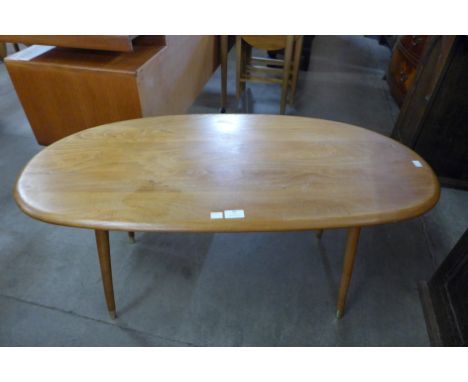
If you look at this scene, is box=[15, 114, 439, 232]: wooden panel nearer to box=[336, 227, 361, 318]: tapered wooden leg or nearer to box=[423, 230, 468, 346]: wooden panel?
box=[336, 227, 361, 318]: tapered wooden leg

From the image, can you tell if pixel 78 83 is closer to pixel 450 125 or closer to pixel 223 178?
pixel 223 178

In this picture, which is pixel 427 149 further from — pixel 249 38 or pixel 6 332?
pixel 6 332

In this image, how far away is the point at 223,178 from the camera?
38.6 inches

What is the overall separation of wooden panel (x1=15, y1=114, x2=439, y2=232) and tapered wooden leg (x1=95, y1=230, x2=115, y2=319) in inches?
7.0

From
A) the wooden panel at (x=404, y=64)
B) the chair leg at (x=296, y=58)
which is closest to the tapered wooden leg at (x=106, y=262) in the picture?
the chair leg at (x=296, y=58)

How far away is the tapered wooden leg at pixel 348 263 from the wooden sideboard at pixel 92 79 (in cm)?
121

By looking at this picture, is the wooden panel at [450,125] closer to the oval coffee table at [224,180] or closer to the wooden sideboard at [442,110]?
the wooden sideboard at [442,110]

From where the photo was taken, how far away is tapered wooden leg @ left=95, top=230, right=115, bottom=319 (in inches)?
39.9

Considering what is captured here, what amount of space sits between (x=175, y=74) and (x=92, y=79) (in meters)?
0.53

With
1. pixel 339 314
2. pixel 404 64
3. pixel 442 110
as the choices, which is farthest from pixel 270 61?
pixel 339 314

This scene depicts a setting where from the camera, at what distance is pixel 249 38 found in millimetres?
2217

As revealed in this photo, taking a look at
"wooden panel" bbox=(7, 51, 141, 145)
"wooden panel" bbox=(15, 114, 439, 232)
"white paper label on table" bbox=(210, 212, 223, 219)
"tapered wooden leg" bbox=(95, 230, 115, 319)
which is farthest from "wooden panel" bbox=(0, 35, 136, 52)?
"white paper label on table" bbox=(210, 212, 223, 219)

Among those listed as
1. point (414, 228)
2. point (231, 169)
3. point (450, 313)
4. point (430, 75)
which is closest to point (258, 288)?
point (231, 169)

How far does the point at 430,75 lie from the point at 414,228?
2.85 ft
